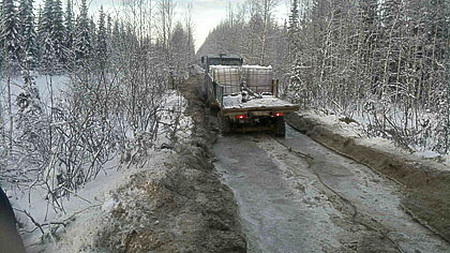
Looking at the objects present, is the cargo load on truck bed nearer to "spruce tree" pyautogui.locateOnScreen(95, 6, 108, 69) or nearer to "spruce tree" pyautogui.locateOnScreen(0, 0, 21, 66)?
"spruce tree" pyautogui.locateOnScreen(95, 6, 108, 69)

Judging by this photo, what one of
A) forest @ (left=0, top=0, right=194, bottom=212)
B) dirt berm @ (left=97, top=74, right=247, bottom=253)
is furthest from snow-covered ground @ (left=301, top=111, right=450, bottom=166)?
forest @ (left=0, top=0, right=194, bottom=212)

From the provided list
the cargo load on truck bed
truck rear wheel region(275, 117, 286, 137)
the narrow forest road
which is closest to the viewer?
the narrow forest road

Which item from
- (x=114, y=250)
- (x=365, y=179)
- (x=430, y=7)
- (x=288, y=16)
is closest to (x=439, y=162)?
(x=365, y=179)

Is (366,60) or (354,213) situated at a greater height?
(366,60)

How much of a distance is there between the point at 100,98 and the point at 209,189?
2.72m

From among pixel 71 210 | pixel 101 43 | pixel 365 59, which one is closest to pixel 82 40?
pixel 101 43

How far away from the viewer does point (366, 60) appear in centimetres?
2625

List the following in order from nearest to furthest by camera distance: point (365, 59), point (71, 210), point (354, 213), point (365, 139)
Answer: point (71, 210) < point (354, 213) < point (365, 139) < point (365, 59)

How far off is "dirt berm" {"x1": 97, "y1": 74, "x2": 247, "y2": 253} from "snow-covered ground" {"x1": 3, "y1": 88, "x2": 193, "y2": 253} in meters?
0.19

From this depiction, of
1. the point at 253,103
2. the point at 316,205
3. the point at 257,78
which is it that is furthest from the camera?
the point at 257,78

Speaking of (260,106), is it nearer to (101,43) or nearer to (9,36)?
(101,43)

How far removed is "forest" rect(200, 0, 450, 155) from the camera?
42.5ft

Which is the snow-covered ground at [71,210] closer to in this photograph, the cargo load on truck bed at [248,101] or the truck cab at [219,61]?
the cargo load on truck bed at [248,101]

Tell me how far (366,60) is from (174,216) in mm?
25564
